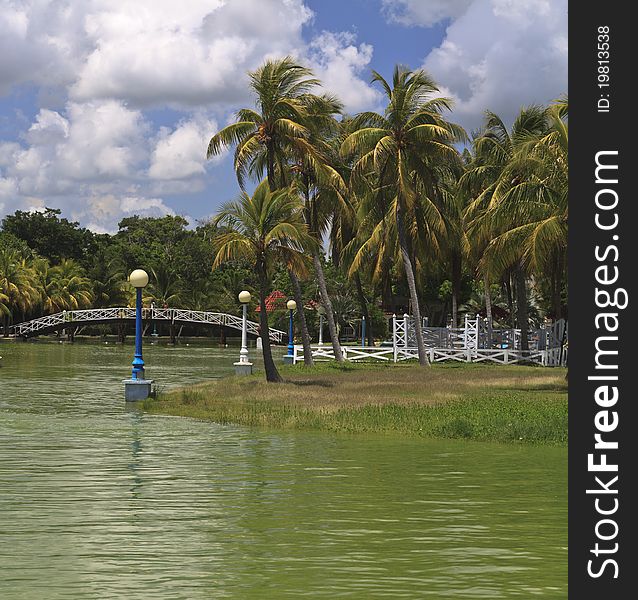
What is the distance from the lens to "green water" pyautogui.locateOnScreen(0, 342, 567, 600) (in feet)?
29.7

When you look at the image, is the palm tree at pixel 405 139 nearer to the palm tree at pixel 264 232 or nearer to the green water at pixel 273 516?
the palm tree at pixel 264 232

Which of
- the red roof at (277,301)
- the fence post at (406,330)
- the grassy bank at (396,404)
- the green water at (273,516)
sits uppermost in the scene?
the red roof at (277,301)

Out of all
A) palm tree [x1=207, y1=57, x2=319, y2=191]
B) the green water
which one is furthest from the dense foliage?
the green water

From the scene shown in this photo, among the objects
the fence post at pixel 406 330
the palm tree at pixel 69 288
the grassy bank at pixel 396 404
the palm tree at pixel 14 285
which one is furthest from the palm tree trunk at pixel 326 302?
the palm tree at pixel 69 288

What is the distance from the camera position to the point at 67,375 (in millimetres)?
40469

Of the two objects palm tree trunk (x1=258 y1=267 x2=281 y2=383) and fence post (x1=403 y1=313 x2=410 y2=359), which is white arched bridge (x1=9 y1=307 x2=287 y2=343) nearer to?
fence post (x1=403 y1=313 x2=410 y2=359)

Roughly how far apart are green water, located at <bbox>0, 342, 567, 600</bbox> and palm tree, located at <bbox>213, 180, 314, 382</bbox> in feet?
35.4

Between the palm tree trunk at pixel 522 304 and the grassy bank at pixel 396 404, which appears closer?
the grassy bank at pixel 396 404

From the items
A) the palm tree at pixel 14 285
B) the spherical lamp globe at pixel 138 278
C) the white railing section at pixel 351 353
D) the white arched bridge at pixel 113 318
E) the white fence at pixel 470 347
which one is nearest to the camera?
the spherical lamp globe at pixel 138 278

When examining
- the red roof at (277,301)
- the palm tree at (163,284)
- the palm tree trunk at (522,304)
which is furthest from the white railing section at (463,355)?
the palm tree at (163,284)

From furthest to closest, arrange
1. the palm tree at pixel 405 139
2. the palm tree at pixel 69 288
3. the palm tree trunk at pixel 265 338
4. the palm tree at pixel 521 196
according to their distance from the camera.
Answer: the palm tree at pixel 69 288 < the palm tree at pixel 405 139 < the palm tree trunk at pixel 265 338 < the palm tree at pixel 521 196

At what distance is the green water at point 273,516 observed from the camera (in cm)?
905

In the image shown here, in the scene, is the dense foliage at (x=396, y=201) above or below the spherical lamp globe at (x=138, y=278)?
above

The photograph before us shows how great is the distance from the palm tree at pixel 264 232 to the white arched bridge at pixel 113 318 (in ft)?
171
